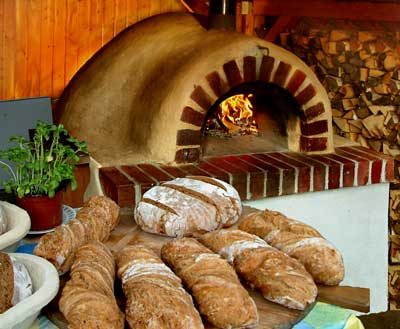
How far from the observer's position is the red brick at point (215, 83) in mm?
3168

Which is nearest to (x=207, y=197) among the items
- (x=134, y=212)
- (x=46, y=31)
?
(x=134, y=212)

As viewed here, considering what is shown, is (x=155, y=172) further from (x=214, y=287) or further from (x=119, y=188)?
(x=214, y=287)

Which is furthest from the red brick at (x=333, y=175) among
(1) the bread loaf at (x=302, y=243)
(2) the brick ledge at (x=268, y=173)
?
(1) the bread loaf at (x=302, y=243)

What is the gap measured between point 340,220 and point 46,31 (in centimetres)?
201

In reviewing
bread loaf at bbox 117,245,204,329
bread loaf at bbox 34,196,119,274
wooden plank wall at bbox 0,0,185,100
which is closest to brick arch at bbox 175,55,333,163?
wooden plank wall at bbox 0,0,185,100

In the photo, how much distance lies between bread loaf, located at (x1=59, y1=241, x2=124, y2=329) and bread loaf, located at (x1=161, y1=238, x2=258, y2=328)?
19 cm

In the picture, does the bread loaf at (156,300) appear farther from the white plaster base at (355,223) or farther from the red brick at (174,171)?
the white plaster base at (355,223)

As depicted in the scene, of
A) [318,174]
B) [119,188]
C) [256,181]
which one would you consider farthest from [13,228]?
[318,174]

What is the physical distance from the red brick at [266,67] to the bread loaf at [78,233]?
148 cm

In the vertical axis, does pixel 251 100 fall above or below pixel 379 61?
below

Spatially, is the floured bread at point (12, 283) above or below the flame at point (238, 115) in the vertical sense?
below

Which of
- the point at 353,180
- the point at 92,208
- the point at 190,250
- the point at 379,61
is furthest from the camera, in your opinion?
the point at 379,61

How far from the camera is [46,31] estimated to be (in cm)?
369

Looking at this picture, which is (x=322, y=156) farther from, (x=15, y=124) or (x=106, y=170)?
(x=15, y=124)
